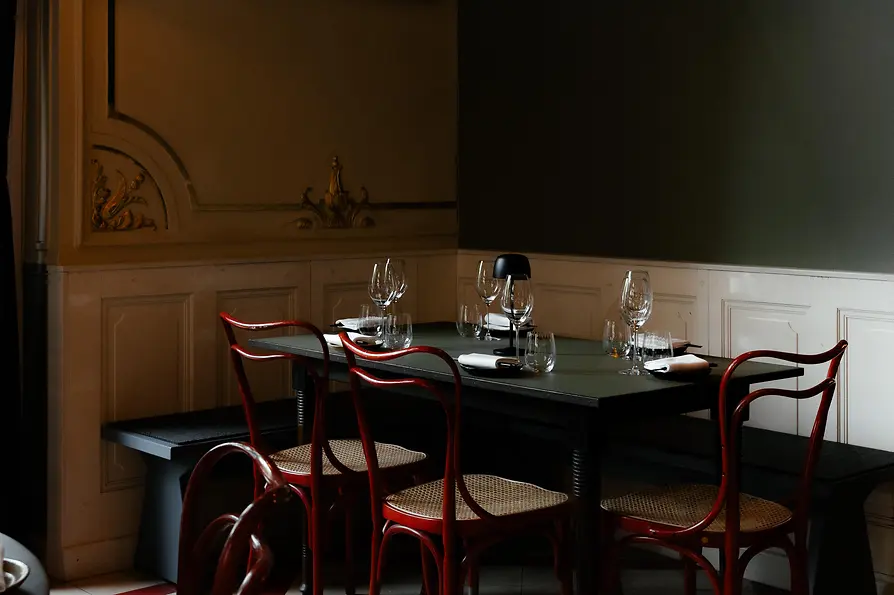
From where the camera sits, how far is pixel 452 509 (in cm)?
285

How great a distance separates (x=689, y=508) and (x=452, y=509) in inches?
24.2

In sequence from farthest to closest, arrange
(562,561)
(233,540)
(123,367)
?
(123,367) < (562,561) < (233,540)

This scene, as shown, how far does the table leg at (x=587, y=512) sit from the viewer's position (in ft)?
9.33

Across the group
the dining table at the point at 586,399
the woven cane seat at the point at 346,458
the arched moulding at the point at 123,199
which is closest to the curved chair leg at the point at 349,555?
the woven cane seat at the point at 346,458

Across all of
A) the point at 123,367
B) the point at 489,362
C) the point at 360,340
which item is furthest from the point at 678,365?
the point at 123,367

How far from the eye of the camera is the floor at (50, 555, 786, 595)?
12.6 ft

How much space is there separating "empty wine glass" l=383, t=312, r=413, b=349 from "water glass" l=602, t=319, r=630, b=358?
59cm

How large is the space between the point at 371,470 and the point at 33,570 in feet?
4.59

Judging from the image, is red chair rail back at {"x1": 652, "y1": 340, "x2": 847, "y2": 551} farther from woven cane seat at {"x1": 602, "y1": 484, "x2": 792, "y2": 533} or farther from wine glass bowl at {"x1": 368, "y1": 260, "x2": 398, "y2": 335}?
wine glass bowl at {"x1": 368, "y1": 260, "x2": 398, "y2": 335}

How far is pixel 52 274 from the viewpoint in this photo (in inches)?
153

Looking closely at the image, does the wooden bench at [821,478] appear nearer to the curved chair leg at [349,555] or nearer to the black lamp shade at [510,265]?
the black lamp shade at [510,265]

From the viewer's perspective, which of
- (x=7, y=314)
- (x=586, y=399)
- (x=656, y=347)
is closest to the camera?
(x=586, y=399)

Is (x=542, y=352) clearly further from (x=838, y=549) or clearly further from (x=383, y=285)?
(x=838, y=549)

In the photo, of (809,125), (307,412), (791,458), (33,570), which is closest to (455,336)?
(307,412)
